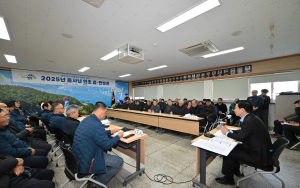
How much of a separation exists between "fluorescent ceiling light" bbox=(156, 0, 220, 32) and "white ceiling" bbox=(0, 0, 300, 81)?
0.12m

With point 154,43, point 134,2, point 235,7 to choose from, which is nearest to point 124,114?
point 154,43

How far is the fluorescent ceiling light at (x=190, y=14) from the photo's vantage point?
6.39 ft

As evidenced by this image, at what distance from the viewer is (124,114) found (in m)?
6.27

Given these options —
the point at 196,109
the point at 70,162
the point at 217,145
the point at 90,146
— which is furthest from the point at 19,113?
the point at 196,109

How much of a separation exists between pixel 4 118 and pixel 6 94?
24.1 ft

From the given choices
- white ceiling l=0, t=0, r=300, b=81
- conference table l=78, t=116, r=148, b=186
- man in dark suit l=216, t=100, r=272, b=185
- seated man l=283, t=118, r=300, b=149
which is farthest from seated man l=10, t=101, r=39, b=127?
seated man l=283, t=118, r=300, b=149

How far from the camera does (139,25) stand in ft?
8.44

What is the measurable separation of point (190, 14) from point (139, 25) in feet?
3.50

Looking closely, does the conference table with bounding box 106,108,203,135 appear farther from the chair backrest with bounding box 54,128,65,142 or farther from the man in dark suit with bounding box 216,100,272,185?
the chair backrest with bounding box 54,128,65,142

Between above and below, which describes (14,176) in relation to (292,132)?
above

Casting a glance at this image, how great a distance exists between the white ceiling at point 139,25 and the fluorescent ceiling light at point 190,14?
0.39 ft

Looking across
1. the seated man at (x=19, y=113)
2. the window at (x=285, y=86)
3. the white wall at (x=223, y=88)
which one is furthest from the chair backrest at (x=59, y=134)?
the window at (x=285, y=86)

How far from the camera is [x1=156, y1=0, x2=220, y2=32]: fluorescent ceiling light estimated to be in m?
1.95

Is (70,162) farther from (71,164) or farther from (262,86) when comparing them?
(262,86)
